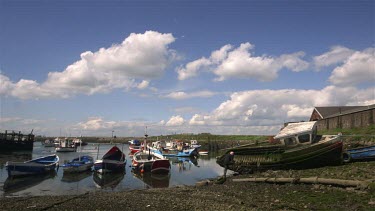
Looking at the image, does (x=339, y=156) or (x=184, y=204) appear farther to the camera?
(x=339, y=156)

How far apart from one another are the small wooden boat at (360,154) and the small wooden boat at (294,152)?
57.9 inches

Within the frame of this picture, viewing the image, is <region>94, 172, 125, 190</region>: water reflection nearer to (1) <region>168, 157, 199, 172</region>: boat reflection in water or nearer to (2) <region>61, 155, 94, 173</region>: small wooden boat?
(2) <region>61, 155, 94, 173</region>: small wooden boat

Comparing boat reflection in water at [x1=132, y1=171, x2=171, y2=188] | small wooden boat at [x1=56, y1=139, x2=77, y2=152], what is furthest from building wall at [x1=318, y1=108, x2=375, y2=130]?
small wooden boat at [x1=56, y1=139, x2=77, y2=152]

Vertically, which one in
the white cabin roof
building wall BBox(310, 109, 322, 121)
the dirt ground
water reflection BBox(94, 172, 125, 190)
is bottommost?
water reflection BBox(94, 172, 125, 190)

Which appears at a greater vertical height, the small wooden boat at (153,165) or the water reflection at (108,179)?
the small wooden boat at (153,165)

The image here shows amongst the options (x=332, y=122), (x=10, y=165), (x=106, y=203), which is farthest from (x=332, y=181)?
(x=332, y=122)

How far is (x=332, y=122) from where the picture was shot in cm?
5450

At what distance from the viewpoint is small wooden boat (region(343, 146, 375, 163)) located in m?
26.8

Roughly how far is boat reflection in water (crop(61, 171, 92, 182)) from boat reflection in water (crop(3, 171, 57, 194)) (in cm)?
149

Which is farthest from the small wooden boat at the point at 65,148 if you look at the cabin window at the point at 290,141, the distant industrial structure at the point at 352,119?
the cabin window at the point at 290,141

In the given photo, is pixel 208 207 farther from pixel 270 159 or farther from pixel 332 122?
pixel 332 122

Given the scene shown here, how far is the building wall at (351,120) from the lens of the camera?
44.3 metres

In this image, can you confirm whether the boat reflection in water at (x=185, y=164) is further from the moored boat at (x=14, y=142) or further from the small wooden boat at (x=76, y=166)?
the moored boat at (x=14, y=142)

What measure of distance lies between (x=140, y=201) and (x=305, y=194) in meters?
8.67
